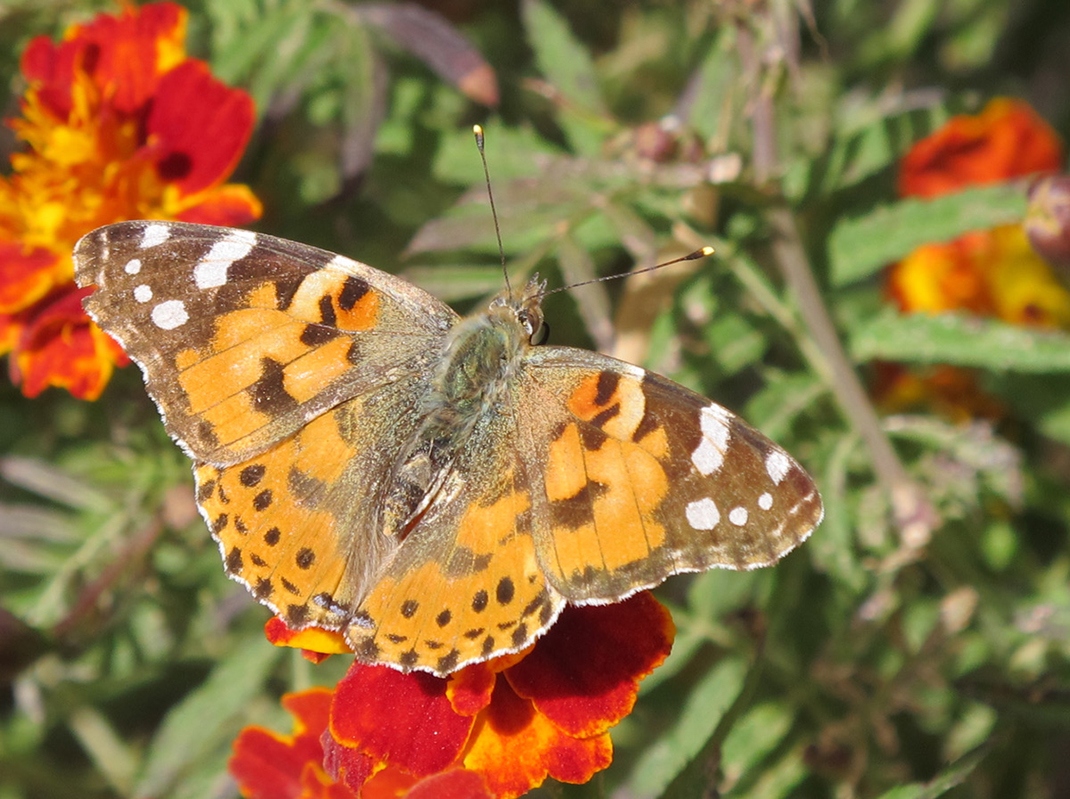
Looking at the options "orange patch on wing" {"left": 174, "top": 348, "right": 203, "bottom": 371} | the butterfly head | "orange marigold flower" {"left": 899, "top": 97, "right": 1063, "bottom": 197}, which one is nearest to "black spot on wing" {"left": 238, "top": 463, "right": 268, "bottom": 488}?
"orange patch on wing" {"left": 174, "top": 348, "right": 203, "bottom": 371}

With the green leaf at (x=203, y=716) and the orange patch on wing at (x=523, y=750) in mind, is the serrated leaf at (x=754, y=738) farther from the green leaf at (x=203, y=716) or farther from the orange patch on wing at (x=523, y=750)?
the green leaf at (x=203, y=716)

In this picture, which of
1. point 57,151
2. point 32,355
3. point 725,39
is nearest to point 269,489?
point 32,355

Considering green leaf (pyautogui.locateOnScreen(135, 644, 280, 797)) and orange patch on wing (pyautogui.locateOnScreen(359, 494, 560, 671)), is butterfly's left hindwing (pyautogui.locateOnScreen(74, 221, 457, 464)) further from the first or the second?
green leaf (pyautogui.locateOnScreen(135, 644, 280, 797))

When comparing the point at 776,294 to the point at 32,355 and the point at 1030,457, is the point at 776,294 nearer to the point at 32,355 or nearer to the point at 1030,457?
the point at 1030,457

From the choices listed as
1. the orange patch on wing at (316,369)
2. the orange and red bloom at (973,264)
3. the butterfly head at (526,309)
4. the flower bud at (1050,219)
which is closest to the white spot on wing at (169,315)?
the orange patch on wing at (316,369)

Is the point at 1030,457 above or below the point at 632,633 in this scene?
below
